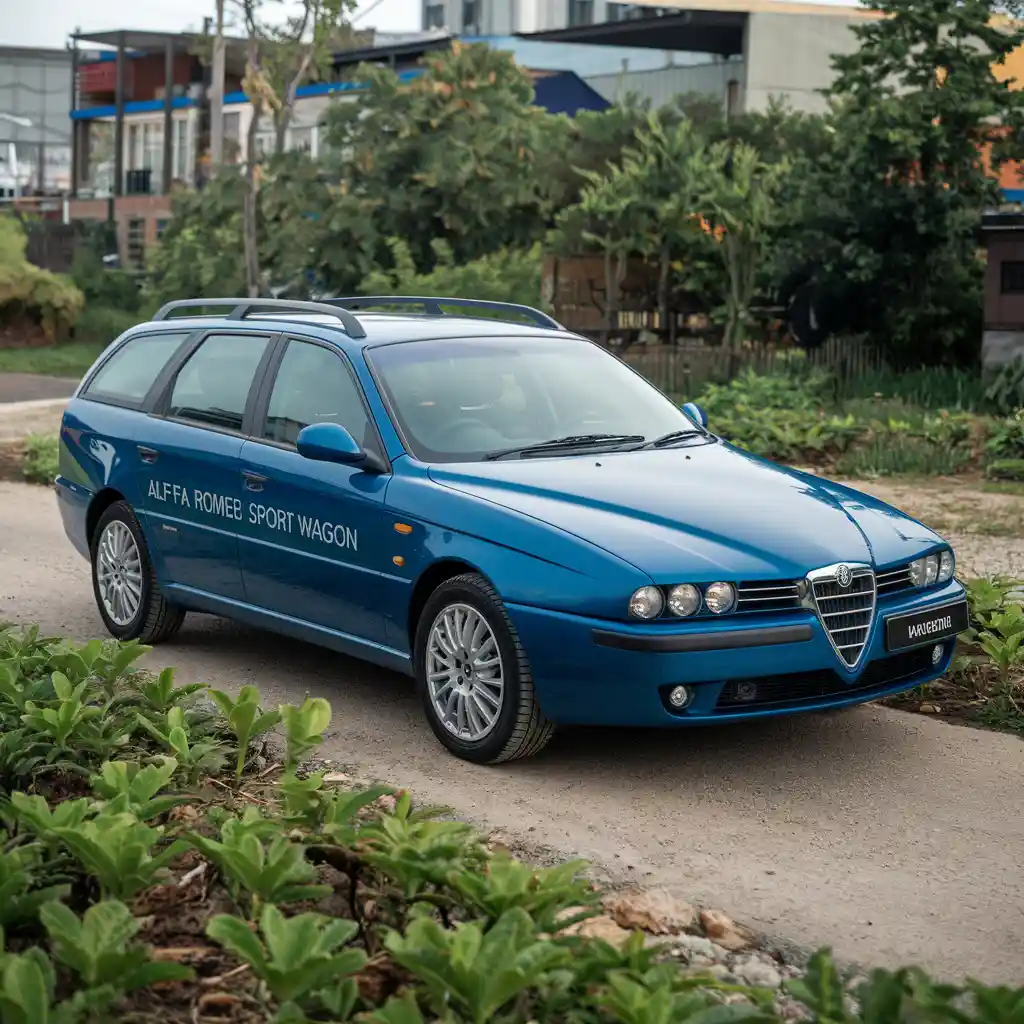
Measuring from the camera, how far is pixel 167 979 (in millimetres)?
3953

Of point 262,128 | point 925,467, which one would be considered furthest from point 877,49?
point 262,128

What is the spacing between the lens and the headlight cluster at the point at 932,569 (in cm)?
689

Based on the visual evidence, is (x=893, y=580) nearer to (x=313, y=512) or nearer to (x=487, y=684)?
(x=487, y=684)

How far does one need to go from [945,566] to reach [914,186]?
14825 mm

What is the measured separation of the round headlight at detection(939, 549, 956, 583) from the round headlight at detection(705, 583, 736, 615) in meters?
1.18

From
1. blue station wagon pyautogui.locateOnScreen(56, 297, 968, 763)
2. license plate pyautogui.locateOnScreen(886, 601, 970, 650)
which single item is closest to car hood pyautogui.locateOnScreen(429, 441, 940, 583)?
blue station wagon pyautogui.locateOnScreen(56, 297, 968, 763)

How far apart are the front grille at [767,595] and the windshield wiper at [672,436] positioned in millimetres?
1393

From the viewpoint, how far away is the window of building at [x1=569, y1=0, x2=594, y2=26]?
59.1 meters

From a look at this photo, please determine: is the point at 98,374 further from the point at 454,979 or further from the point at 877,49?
the point at 877,49

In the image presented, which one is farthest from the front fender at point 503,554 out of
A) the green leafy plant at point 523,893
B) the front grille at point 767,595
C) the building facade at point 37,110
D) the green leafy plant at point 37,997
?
the building facade at point 37,110

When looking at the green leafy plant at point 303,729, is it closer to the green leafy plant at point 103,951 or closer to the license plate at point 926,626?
the green leafy plant at point 103,951

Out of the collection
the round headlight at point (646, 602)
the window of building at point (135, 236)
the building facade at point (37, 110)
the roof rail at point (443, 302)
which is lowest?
the round headlight at point (646, 602)

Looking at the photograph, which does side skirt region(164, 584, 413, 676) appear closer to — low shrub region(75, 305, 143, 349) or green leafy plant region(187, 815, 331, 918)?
green leafy plant region(187, 815, 331, 918)

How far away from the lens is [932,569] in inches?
276
